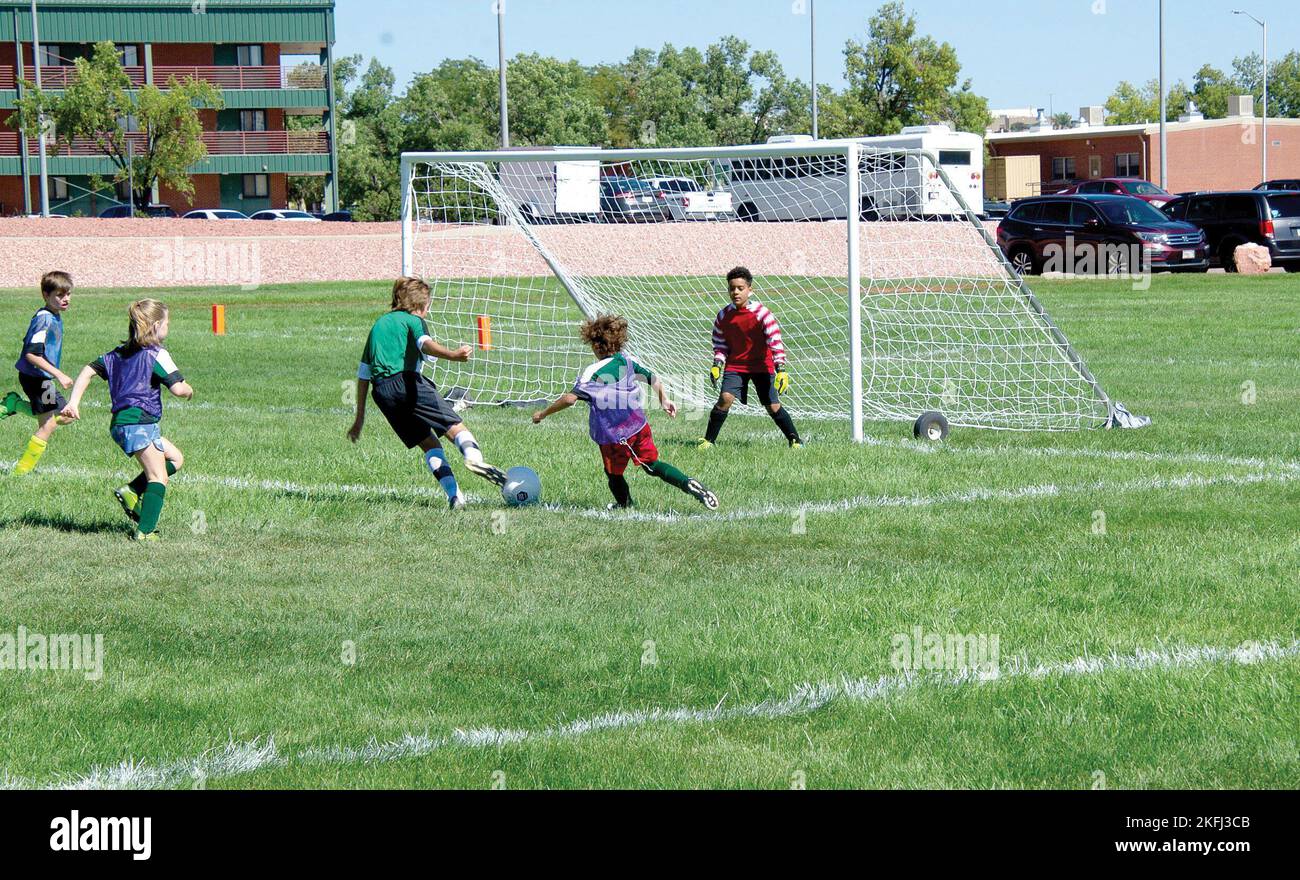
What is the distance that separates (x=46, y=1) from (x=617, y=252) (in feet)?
155

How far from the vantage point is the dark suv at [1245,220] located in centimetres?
3334

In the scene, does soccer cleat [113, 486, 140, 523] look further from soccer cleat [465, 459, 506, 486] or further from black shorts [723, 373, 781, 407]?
black shorts [723, 373, 781, 407]

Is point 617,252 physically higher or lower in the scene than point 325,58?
lower

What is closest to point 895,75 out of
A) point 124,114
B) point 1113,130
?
point 1113,130

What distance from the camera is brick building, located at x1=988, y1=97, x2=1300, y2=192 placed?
277 feet

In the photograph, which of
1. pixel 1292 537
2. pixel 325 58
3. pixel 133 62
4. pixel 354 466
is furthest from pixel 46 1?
pixel 1292 537

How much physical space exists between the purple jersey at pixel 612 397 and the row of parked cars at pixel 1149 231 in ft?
84.1

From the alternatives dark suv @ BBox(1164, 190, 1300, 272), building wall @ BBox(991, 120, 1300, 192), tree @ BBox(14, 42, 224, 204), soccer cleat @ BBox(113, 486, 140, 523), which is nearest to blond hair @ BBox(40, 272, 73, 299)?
soccer cleat @ BBox(113, 486, 140, 523)

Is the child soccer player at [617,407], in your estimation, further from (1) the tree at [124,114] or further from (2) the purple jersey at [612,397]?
(1) the tree at [124,114]

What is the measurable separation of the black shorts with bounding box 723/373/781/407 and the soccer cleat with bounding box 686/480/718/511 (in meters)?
2.37

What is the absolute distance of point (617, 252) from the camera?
2669 cm

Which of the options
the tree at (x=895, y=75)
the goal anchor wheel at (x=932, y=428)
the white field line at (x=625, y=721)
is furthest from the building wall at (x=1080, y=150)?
the white field line at (x=625, y=721)
